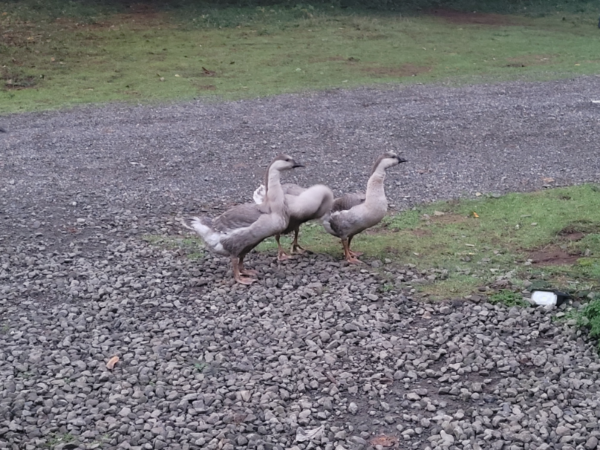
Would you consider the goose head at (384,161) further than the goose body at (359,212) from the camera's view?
Yes

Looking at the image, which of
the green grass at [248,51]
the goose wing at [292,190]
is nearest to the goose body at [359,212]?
the goose wing at [292,190]

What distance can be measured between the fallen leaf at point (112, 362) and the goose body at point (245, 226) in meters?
1.71

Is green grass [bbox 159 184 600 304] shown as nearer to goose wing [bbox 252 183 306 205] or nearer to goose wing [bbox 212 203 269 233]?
goose wing [bbox 252 183 306 205]

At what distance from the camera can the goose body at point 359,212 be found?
26.0 feet

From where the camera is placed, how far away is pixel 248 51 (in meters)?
20.3

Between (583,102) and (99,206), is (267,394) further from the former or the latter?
(583,102)

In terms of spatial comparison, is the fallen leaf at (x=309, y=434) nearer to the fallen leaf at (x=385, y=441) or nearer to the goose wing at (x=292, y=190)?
the fallen leaf at (x=385, y=441)

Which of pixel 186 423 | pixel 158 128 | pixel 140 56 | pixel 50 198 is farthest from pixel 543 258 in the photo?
pixel 140 56

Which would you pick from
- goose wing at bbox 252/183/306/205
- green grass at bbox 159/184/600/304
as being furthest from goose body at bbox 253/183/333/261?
green grass at bbox 159/184/600/304

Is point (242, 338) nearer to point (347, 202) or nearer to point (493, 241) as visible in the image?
point (347, 202)

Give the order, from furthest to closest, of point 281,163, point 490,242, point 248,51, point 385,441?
point 248,51
point 490,242
point 281,163
point 385,441

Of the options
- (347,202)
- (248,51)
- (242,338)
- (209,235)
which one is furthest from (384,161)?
(248,51)

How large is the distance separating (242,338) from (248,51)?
14.9 meters

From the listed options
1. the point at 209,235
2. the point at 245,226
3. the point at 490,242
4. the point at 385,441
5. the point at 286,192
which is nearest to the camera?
the point at 385,441
